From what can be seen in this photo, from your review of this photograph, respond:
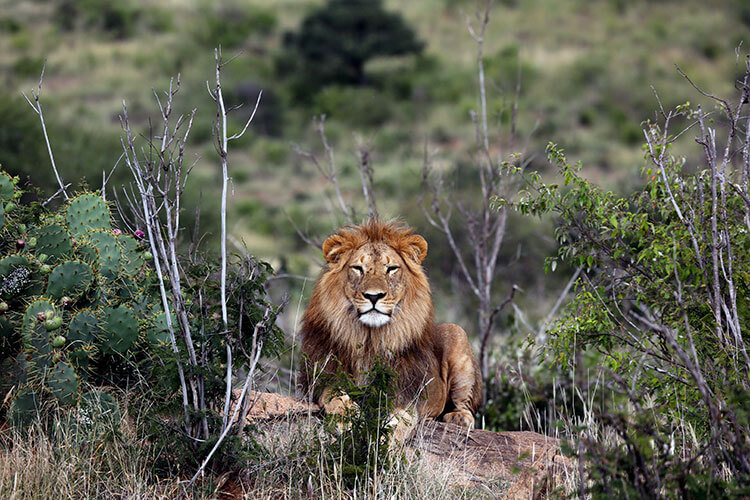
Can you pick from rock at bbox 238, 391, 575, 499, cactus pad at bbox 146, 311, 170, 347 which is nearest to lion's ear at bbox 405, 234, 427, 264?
rock at bbox 238, 391, 575, 499

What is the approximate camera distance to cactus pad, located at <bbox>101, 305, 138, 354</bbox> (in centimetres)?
571

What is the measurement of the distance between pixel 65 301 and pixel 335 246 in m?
1.74

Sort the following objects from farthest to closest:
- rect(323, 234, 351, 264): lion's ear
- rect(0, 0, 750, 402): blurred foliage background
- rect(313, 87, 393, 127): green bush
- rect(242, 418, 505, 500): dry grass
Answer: rect(313, 87, 393, 127): green bush → rect(0, 0, 750, 402): blurred foliage background → rect(323, 234, 351, 264): lion's ear → rect(242, 418, 505, 500): dry grass

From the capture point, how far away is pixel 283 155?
136 feet

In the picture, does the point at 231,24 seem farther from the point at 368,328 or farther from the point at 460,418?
the point at 368,328

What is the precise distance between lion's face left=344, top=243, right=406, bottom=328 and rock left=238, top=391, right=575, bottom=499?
2.34 feet

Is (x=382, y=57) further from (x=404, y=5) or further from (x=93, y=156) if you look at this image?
(x=93, y=156)

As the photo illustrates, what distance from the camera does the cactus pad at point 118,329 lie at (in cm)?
571

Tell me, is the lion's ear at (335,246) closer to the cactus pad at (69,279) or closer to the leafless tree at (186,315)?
the leafless tree at (186,315)

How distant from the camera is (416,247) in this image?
6.25 metres

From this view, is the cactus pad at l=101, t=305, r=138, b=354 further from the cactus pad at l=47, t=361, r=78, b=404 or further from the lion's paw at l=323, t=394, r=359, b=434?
the lion's paw at l=323, t=394, r=359, b=434

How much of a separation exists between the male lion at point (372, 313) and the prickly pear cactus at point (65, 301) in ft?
3.59

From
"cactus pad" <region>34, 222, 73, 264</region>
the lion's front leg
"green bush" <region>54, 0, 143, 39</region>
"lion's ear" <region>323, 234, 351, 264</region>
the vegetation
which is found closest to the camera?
the vegetation

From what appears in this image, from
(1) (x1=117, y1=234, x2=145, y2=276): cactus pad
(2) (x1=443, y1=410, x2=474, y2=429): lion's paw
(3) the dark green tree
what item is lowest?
(2) (x1=443, y1=410, x2=474, y2=429): lion's paw
